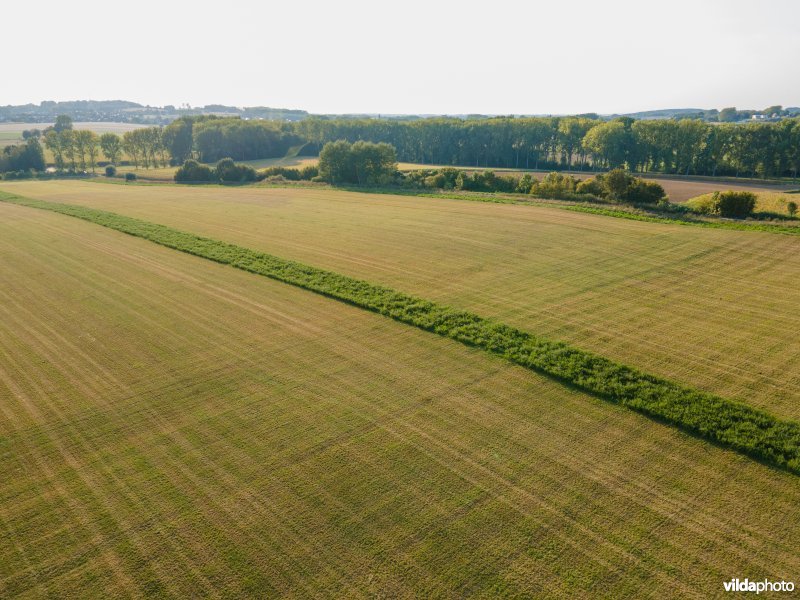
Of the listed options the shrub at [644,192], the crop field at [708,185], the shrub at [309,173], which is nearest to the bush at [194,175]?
the shrub at [309,173]

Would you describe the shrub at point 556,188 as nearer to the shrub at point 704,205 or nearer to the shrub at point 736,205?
the shrub at point 704,205

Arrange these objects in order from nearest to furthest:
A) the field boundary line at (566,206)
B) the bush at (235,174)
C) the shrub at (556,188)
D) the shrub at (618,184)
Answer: the field boundary line at (566,206) → the shrub at (618,184) → the shrub at (556,188) → the bush at (235,174)

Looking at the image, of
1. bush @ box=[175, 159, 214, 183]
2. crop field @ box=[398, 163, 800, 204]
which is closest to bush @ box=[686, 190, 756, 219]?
crop field @ box=[398, 163, 800, 204]

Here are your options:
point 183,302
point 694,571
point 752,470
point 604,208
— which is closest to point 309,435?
point 694,571

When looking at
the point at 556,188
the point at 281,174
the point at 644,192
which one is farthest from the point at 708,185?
the point at 281,174

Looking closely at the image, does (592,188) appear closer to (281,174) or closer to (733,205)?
(733,205)

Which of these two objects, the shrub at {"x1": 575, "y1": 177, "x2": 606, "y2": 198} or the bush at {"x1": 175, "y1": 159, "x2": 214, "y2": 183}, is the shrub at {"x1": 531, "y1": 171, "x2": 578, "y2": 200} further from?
the bush at {"x1": 175, "y1": 159, "x2": 214, "y2": 183}
